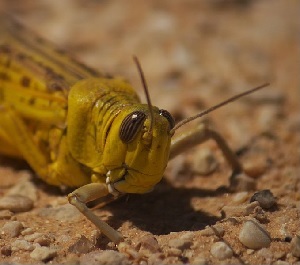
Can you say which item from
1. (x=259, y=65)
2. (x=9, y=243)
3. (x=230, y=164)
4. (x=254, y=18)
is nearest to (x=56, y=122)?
(x=9, y=243)

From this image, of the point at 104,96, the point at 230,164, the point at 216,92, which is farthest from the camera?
the point at 216,92

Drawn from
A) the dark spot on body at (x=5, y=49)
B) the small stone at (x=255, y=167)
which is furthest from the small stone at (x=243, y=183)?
the dark spot on body at (x=5, y=49)

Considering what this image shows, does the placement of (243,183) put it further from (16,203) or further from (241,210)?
(16,203)

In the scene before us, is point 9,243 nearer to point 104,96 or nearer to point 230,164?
point 104,96

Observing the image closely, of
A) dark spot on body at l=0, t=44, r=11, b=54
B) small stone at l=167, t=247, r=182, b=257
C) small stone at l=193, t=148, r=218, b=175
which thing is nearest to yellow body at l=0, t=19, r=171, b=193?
dark spot on body at l=0, t=44, r=11, b=54

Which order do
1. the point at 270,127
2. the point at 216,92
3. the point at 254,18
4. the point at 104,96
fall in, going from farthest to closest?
the point at 254,18
the point at 216,92
the point at 270,127
the point at 104,96

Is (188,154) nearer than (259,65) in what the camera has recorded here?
Yes

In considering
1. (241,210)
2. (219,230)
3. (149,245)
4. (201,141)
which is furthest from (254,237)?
(201,141)

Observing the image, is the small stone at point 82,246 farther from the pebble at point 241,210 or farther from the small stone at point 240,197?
the small stone at point 240,197
